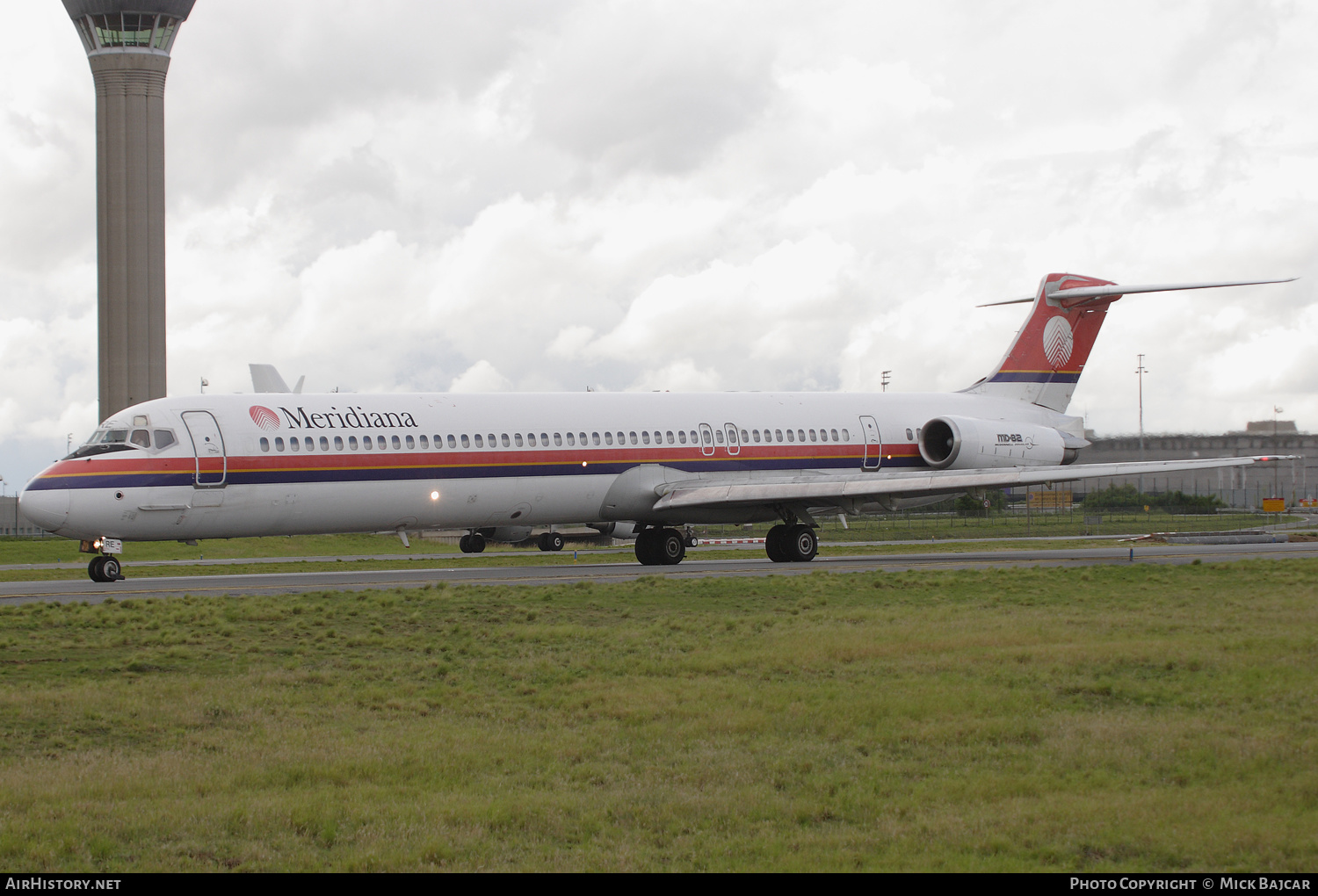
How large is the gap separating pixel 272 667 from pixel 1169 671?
9.56 m

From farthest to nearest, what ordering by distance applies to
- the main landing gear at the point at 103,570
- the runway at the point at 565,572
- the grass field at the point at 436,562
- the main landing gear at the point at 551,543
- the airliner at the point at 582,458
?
the main landing gear at the point at 551,543, the grass field at the point at 436,562, the main landing gear at the point at 103,570, the airliner at the point at 582,458, the runway at the point at 565,572

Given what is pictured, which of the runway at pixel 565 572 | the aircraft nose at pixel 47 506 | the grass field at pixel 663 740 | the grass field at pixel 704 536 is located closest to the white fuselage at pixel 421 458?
the aircraft nose at pixel 47 506

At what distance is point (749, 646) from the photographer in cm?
1521

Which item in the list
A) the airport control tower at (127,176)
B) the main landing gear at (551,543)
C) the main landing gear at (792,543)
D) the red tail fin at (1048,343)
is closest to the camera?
the main landing gear at (792,543)

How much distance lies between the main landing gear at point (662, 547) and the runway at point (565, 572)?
0.35 metres

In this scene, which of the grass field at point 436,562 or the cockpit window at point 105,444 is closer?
the cockpit window at point 105,444

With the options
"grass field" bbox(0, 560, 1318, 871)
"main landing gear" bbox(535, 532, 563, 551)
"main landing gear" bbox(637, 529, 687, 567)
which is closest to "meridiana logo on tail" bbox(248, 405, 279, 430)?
"grass field" bbox(0, 560, 1318, 871)

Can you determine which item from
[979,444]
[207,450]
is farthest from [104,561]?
[979,444]

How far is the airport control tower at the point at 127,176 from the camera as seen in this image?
90688 mm

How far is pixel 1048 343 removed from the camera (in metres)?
38.2

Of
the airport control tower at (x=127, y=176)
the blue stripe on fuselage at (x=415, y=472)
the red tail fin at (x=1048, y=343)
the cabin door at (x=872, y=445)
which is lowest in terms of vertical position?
the blue stripe on fuselage at (x=415, y=472)

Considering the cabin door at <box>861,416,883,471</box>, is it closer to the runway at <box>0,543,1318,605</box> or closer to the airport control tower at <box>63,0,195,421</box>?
the runway at <box>0,543,1318,605</box>

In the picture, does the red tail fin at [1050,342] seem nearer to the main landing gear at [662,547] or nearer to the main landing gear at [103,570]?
the main landing gear at [662,547]

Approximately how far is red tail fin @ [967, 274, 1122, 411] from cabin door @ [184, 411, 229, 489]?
22.3m
